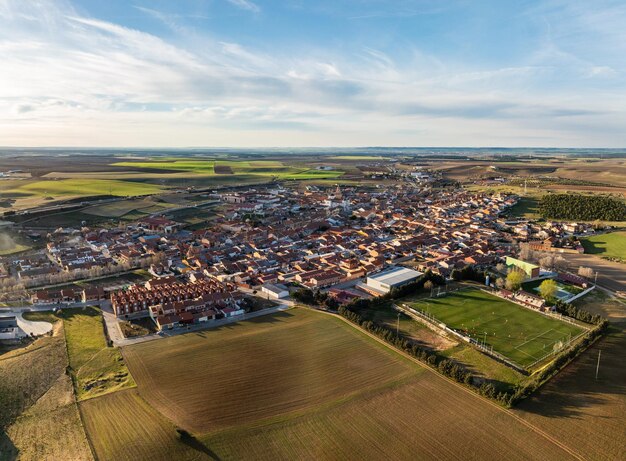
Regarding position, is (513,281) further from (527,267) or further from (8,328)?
(8,328)

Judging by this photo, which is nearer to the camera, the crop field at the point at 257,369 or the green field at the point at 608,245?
the crop field at the point at 257,369

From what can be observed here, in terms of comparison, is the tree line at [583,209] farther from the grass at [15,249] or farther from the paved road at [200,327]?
the grass at [15,249]

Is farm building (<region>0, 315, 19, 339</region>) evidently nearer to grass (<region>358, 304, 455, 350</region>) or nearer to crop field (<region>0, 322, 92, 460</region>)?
crop field (<region>0, 322, 92, 460</region>)

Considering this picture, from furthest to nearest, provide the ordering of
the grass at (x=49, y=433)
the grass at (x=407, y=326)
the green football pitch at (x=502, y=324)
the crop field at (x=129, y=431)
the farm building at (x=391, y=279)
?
the farm building at (x=391, y=279)
the grass at (x=407, y=326)
the green football pitch at (x=502, y=324)
the grass at (x=49, y=433)
the crop field at (x=129, y=431)

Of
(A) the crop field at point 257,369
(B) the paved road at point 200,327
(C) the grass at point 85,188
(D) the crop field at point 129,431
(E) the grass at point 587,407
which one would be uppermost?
(C) the grass at point 85,188

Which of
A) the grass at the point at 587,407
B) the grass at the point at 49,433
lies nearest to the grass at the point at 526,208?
the grass at the point at 587,407

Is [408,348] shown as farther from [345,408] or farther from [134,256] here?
[134,256]

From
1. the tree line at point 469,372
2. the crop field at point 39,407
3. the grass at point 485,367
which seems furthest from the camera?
the grass at point 485,367

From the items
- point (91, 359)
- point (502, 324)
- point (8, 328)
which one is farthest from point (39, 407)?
point (502, 324)
